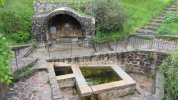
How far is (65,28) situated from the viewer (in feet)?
60.1

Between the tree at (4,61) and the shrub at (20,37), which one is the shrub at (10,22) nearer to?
the shrub at (20,37)

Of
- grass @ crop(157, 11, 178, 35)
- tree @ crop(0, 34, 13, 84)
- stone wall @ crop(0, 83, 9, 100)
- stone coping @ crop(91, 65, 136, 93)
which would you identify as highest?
grass @ crop(157, 11, 178, 35)

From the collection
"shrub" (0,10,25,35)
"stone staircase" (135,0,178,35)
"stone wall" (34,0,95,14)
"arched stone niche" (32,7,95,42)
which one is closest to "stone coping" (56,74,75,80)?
"arched stone niche" (32,7,95,42)

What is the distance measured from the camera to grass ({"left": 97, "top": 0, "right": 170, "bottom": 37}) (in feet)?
60.0

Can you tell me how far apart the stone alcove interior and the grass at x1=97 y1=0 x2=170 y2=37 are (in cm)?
191

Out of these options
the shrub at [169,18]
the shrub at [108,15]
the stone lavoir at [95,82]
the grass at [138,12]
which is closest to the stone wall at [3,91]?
the stone lavoir at [95,82]

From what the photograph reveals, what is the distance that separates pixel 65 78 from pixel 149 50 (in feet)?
19.0

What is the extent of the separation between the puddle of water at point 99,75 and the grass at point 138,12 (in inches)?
136

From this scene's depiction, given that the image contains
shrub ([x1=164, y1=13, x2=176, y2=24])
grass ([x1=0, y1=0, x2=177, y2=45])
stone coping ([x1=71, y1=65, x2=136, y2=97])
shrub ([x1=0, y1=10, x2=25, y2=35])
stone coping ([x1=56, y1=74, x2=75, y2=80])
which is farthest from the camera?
shrub ([x1=164, y1=13, x2=176, y2=24])

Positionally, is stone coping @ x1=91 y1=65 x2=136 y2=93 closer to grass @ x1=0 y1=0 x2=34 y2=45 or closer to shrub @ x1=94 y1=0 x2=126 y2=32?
shrub @ x1=94 y1=0 x2=126 y2=32

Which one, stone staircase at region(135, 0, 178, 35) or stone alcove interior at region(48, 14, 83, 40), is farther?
stone alcove interior at region(48, 14, 83, 40)

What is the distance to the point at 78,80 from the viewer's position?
1287 cm

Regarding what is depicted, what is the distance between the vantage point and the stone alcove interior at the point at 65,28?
717 inches

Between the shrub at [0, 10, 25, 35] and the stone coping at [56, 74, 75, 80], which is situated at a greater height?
the shrub at [0, 10, 25, 35]
